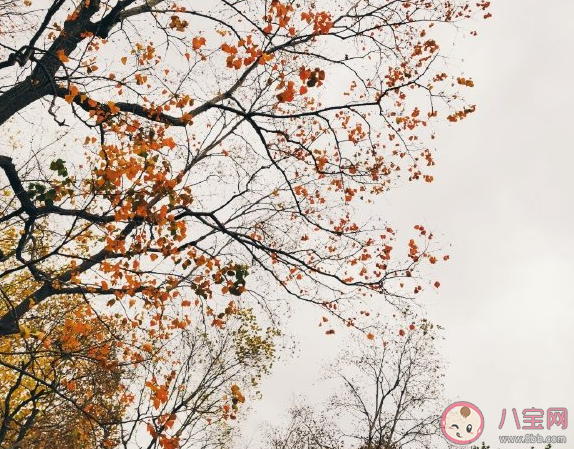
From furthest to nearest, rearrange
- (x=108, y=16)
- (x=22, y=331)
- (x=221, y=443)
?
(x=221, y=443), (x=108, y=16), (x=22, y=331)

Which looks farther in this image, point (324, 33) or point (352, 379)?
point (352, 379)

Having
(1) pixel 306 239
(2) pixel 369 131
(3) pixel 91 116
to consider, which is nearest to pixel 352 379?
(1) pixel 306 239

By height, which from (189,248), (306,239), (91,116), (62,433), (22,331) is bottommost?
(22,331)

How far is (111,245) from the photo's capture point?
5.22 meters

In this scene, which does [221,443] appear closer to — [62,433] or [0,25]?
[62,433]

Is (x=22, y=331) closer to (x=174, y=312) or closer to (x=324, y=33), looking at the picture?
(x=174, y=312)

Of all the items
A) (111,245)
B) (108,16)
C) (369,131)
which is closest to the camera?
(111,245)

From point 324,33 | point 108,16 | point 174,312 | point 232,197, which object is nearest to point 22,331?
point 174,312

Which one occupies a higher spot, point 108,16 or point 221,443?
point 108,16

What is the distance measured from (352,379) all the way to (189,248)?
627 inches

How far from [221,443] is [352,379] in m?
6.00

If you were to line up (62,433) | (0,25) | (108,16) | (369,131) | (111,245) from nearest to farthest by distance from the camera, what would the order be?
1. (111,245)
2. (108,16)
3. (0,25)
4. (369,131)
5. (62,433)

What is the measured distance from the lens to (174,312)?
23.1 ft

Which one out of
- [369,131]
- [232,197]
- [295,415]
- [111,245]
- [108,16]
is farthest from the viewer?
[295,415]
